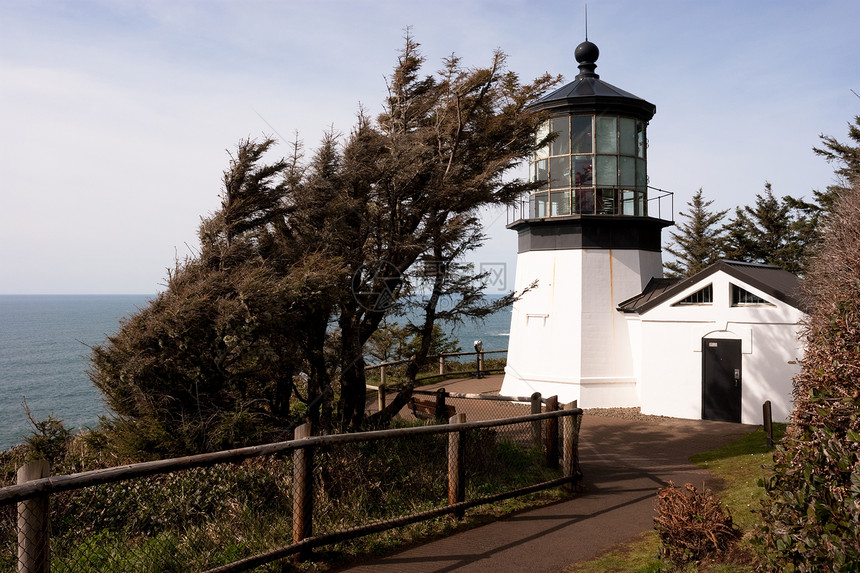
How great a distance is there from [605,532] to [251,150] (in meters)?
6.45

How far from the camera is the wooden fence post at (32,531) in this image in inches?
159

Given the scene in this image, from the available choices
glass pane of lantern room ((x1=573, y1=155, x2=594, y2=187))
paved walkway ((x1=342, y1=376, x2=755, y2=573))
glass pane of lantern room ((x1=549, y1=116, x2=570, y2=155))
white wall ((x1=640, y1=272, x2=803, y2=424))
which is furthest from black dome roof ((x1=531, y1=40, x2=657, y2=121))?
paved walkway ((x1=342, y1=376, x2=755, y2=573))

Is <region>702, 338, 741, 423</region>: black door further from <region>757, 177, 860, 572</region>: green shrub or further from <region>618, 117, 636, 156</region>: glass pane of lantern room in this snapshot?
<region>757, 177, 860, 572</region>: green shrub

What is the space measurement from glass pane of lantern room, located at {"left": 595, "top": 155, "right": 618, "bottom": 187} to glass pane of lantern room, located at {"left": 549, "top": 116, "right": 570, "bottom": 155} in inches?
34.9

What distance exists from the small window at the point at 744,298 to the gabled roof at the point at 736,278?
0.31 metres

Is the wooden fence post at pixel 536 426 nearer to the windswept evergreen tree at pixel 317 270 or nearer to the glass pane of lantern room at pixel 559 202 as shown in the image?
the windswept evergreen tree at pixel 317 270

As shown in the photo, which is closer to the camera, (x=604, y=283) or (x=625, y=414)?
(x=625, y=414)

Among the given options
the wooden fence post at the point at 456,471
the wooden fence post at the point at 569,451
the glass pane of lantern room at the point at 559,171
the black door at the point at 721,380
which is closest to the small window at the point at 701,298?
the black door at the point at 721,380

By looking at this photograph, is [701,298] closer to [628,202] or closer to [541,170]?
[628,202]

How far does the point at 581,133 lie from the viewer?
644 inches

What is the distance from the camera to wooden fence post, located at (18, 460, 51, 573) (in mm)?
4051

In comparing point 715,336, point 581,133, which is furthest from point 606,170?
point 715,336

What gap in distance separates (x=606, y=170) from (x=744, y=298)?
4.72 meters

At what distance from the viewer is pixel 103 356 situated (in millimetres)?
7035
